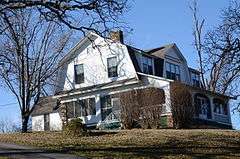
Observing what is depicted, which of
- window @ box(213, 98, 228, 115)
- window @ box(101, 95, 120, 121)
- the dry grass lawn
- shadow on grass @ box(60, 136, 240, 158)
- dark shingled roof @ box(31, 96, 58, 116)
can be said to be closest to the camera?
shadow on grass @ box(60, 136, 240, 158)

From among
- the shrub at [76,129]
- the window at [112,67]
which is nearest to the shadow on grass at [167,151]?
the shrub at [76,129]

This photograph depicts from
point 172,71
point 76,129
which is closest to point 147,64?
point 172,71

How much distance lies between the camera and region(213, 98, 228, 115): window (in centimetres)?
5121

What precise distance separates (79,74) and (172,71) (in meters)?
8.53

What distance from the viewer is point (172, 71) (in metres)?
49.5

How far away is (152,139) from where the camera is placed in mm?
26922

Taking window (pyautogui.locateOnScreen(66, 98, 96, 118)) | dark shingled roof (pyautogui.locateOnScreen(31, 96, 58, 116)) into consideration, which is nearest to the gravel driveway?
window (pyautogui.locateOnScreen(66, 98, 96, 118))

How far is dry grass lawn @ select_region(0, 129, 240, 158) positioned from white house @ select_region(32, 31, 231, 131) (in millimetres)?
12129

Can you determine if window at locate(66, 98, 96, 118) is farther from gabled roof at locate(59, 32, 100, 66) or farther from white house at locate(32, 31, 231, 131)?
gabled roof at locate(59, 32, 100, 66)

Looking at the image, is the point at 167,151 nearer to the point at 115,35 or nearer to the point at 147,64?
the point at 115,35

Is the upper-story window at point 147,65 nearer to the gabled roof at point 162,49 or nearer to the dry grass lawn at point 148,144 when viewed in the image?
the gabled roof at point 162,49

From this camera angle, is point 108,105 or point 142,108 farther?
point 108,105

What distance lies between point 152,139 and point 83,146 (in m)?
4.01

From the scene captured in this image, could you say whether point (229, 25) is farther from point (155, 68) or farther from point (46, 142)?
point (155, 68)
